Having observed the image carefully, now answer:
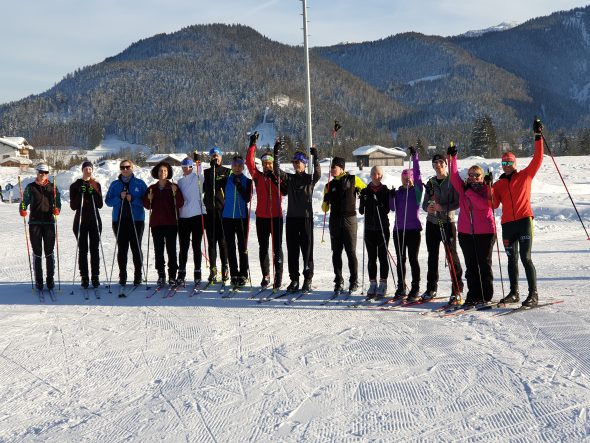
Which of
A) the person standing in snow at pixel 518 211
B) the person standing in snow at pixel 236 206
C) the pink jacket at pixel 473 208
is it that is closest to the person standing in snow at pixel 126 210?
the person standing in snow at pixel 236 206

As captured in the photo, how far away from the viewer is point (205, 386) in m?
3.93

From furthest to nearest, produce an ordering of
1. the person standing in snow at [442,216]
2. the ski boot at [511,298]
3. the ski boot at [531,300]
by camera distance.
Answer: the person standing in snow at [442,216], the ski boot at [511,298], the ski boot at [531,300]

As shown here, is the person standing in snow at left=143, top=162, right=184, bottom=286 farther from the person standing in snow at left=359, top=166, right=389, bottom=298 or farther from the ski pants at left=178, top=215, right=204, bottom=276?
the person standing in snow at left=359, top=166, right=389, bottom=298

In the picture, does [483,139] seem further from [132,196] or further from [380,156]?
[132,196]

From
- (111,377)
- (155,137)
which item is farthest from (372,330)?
(155,137)

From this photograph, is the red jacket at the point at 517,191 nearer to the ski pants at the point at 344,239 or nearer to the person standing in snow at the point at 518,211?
the person standing in snow at the point at 518,211

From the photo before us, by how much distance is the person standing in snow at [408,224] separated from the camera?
636 cm

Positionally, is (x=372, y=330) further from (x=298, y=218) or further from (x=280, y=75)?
(x=280, y=75)

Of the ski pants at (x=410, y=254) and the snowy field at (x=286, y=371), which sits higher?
the ski pants at (x=410, y=254)

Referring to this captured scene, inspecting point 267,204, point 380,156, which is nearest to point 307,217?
point 267,204

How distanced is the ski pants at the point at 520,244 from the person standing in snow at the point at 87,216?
5.18 metres

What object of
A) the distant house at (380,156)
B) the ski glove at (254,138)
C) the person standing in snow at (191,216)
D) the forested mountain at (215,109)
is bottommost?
the person standing in snow at (191,216)

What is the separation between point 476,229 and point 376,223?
116cm

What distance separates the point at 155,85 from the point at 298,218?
172 metres
